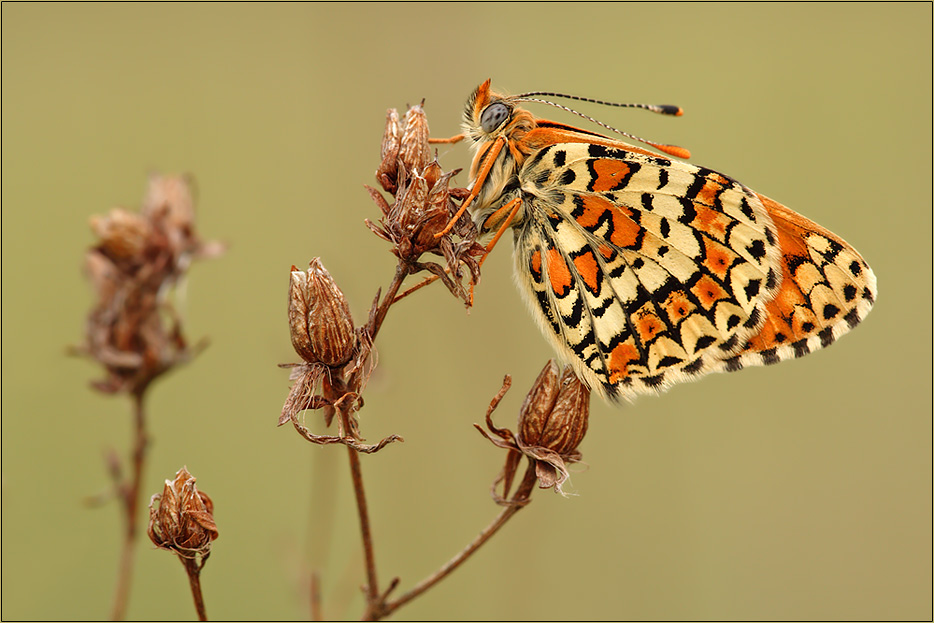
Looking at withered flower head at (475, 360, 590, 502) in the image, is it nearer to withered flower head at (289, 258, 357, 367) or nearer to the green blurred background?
withered flower head at (289, 258, 357, 367)

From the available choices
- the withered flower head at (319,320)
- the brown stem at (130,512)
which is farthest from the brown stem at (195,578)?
the withered flower head at (319,320)

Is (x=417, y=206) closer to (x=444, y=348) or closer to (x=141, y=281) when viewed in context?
(x=141, y=281)

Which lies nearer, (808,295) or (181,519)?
(181,519)

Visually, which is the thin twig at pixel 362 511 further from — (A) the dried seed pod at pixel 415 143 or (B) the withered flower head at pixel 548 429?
(A) the dried seed pod at pixel 415 143

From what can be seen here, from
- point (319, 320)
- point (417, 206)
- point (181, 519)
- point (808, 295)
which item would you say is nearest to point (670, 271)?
point (808, 295)

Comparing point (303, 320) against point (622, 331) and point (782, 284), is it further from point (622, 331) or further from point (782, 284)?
point (782, 284)

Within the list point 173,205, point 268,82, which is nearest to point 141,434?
point 173,205
